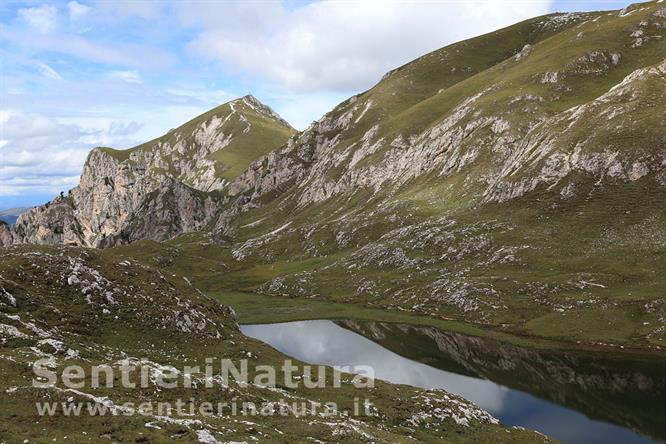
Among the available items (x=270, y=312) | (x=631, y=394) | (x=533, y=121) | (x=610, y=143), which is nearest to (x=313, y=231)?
(x=270, y=312)

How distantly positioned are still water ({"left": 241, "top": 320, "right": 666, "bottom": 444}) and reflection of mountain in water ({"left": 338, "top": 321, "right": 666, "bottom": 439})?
11cm

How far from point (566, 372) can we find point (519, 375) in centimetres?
703

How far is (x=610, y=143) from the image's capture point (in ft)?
425

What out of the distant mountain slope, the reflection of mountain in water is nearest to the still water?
the reflection of mountain in water

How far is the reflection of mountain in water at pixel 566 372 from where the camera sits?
56.4 meters

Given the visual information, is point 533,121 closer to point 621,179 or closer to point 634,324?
point 621,179

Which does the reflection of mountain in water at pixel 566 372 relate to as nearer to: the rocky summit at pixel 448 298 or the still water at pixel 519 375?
the still water at pixel 519 375

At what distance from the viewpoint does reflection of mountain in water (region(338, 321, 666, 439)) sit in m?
56.4

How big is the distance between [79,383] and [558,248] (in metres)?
107

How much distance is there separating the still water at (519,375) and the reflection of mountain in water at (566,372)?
4.3 inches

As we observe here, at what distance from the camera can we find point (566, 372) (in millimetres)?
69625

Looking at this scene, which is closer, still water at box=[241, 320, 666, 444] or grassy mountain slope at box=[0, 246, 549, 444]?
grassy mountain slope at box=[0, 246, 549, 444]

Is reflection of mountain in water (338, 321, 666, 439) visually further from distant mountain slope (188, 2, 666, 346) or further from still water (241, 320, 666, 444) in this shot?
distant mountain slope (188, 2, 666, 346)

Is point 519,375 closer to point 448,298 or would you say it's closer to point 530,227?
point 448,298
